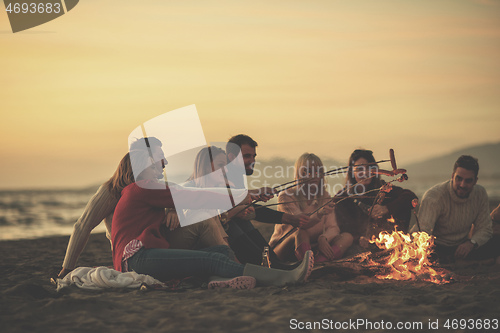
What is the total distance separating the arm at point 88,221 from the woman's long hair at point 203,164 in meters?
0.89

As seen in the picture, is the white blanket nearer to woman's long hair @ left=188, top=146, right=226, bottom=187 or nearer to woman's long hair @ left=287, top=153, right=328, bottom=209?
woman's long hair @ left=188, top=146, right=226, bottom=187

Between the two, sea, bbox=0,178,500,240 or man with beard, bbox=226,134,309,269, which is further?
sea, bbox=0,178,500,240

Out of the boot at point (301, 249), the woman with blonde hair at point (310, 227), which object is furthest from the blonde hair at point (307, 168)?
the boot at point (301, 249)

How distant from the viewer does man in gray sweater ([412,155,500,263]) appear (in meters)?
6.29

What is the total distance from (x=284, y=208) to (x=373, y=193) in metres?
1.08

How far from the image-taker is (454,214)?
21.1 feet

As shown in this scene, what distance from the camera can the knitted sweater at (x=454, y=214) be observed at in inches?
251

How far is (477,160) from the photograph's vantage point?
6.26 metres

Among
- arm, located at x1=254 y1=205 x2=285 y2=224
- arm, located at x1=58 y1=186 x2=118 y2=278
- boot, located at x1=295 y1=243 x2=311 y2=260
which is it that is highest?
arm, located at x1=58 y1=186 x2=118 y2=278

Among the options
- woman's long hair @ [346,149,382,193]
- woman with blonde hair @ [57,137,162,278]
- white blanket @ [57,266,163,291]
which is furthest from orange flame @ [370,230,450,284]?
woman with blonde hair @ [57,137,162,278]

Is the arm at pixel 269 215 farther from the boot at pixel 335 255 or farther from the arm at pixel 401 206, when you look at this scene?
the arm at pixel 401 206

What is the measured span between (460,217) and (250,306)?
3296 mm

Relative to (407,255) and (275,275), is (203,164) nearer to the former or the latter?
(275,275)

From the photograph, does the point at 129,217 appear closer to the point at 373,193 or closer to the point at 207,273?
the point at 207,273
